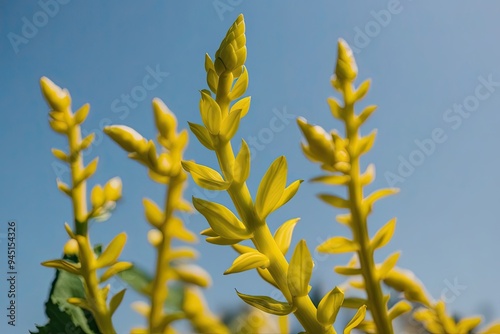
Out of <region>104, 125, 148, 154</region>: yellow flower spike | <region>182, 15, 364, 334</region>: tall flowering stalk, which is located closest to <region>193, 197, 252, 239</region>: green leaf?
<region>182, 15, 364, 334</region>: tall flowering stalk

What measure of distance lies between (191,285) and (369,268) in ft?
0.41

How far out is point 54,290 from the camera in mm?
359

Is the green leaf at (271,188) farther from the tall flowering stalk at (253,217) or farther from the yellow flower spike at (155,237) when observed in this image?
the yellow flower spike at (155,237)

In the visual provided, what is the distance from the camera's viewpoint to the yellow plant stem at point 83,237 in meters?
0.30

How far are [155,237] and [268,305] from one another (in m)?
0.19

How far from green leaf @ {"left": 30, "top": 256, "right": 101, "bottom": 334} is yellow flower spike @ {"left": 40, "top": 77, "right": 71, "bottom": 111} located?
0.35 feet

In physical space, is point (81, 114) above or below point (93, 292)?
above

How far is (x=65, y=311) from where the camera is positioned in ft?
1.12

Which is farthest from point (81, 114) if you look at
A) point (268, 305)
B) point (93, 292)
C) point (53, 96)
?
point (268, 305)

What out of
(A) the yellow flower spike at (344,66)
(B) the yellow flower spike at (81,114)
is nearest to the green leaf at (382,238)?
(A) the yellow flower spike at (344,66)

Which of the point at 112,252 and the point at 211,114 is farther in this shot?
the point at 112,252

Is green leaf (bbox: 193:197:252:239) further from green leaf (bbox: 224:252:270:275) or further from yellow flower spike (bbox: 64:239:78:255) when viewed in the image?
yellow flower spike (bbox: 64:239:78:255)

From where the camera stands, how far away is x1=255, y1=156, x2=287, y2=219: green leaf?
0.19 meters

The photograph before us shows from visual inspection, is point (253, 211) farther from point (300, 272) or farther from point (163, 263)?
point (163, 263)
